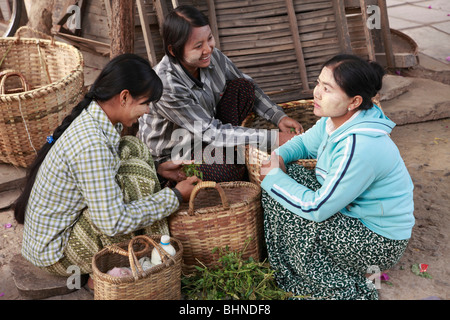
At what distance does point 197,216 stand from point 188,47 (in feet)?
3.24

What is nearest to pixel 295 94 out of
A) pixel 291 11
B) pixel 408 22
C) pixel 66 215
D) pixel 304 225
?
pixel 291 11

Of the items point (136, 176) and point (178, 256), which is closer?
point (178, 256)

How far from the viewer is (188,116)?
115 inches

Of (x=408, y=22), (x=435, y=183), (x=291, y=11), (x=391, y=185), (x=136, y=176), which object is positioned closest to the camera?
(x=391, y=185)

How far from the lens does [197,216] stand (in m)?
2.43

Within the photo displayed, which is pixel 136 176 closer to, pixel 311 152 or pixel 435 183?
pixel 311 152

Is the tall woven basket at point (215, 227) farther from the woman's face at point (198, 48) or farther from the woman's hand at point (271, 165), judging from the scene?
the woman's face at point (198, 48)

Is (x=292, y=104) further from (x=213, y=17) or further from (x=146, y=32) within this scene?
(x=146, y=32)

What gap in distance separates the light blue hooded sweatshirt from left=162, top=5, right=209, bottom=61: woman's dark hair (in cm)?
93

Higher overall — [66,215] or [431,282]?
[66,215]

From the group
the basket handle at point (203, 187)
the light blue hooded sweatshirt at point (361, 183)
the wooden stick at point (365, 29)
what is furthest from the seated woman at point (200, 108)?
the wooden stick at point (365, 29)

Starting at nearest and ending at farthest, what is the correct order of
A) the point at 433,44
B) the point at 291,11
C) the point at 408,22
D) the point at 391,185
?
the point at 391,185 → the point at 291,11 → the point at 433,44 → the point at 408,22
